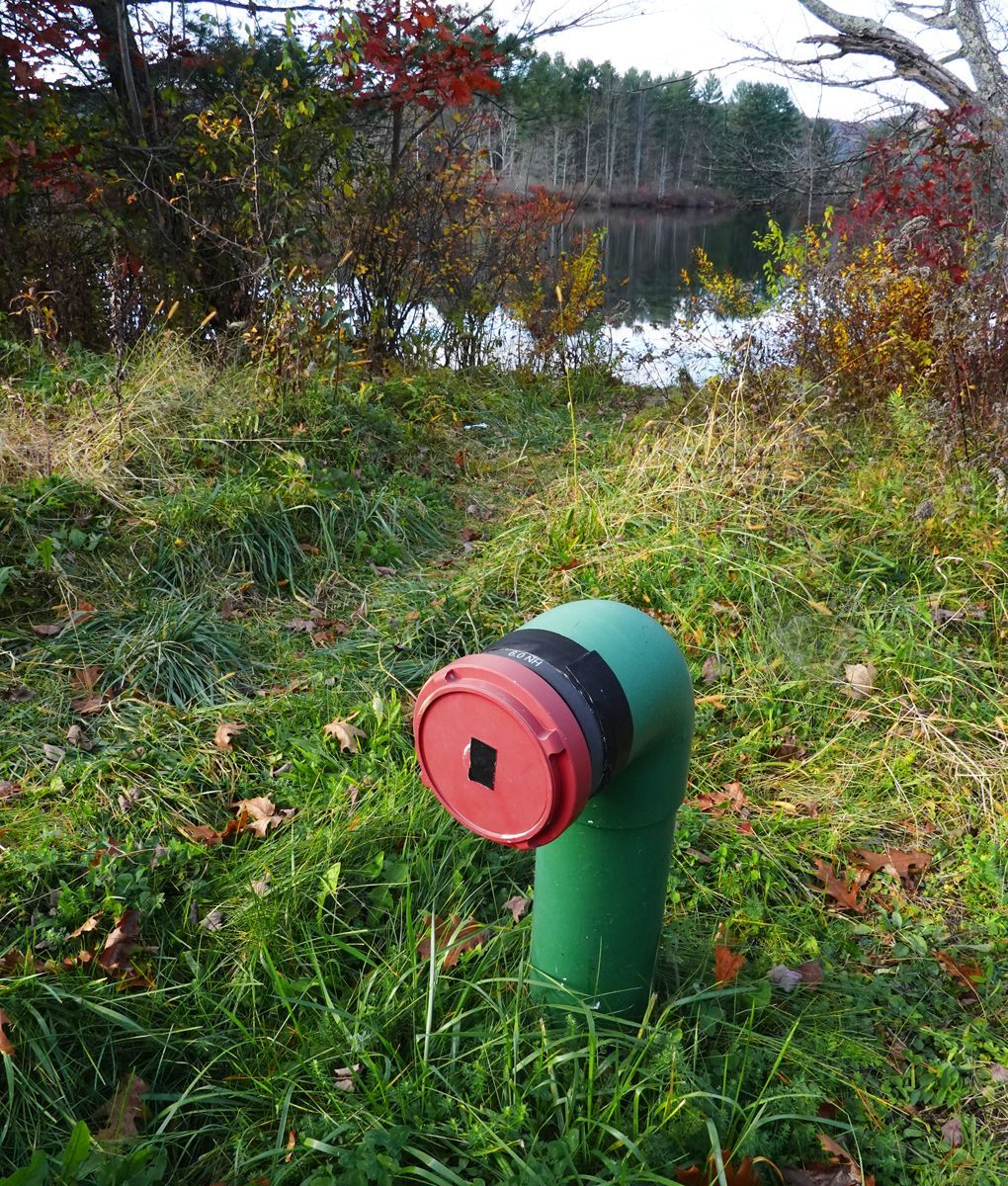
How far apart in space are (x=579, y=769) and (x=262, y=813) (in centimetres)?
146

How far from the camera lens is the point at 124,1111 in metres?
1.74

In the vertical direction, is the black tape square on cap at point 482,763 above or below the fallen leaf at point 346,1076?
above

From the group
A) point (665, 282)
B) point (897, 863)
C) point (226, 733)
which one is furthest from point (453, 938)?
point (665, 282)

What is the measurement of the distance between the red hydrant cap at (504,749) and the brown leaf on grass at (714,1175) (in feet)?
2.18

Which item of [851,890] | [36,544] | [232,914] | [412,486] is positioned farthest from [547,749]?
[412,486]

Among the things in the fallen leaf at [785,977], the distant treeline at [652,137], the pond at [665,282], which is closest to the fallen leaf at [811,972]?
the fallen leaf at [785,977]

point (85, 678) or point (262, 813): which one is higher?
point (85, 678)

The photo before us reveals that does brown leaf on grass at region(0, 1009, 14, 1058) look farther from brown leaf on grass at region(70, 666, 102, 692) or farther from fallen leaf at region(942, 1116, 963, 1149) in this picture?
fallen leaf at region(942, 1116, 963, 1149)

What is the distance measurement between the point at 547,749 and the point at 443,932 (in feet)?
3.15

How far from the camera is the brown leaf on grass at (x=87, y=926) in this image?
2.05m

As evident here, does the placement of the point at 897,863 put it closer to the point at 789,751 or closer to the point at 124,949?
the point at 789,751

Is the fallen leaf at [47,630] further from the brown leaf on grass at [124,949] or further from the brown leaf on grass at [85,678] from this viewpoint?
the brown leaf on grass at [124,949]

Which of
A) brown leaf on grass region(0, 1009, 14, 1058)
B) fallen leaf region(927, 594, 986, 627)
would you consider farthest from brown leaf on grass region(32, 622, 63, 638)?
fallen leaf region(927, 594, 986, 627)

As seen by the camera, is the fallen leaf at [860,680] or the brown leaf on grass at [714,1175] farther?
the fallen leaf at [860,680]
